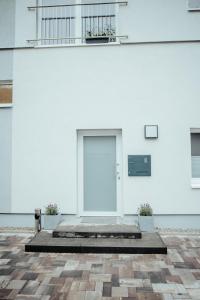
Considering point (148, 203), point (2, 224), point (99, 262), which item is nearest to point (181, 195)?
point (148, 203)

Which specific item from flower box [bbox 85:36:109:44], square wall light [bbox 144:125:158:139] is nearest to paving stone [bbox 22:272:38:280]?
square wall light [bbox 144:125:158:139]

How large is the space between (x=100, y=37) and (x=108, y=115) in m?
2.00

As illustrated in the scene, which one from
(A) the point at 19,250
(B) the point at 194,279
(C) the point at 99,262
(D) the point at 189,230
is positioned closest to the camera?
(B) the point at 194,279

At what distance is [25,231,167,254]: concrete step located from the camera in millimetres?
5348

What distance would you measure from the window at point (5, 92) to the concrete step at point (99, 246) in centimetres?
363

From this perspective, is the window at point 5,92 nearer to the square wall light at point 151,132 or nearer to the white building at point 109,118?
the white building at point 109,118

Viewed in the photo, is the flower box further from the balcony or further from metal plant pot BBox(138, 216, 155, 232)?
metal plant pot BBox(138, 216, 155, 232)

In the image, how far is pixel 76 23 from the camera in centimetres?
765

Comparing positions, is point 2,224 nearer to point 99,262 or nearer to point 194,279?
point 99,262

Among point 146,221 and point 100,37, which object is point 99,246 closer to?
point 146,221

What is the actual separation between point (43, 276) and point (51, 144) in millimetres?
3558

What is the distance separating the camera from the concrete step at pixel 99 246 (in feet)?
17.5

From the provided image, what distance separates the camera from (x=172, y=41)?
725cm

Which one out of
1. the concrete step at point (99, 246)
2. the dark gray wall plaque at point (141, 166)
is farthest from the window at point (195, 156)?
the concrete step at point (99, 246)
